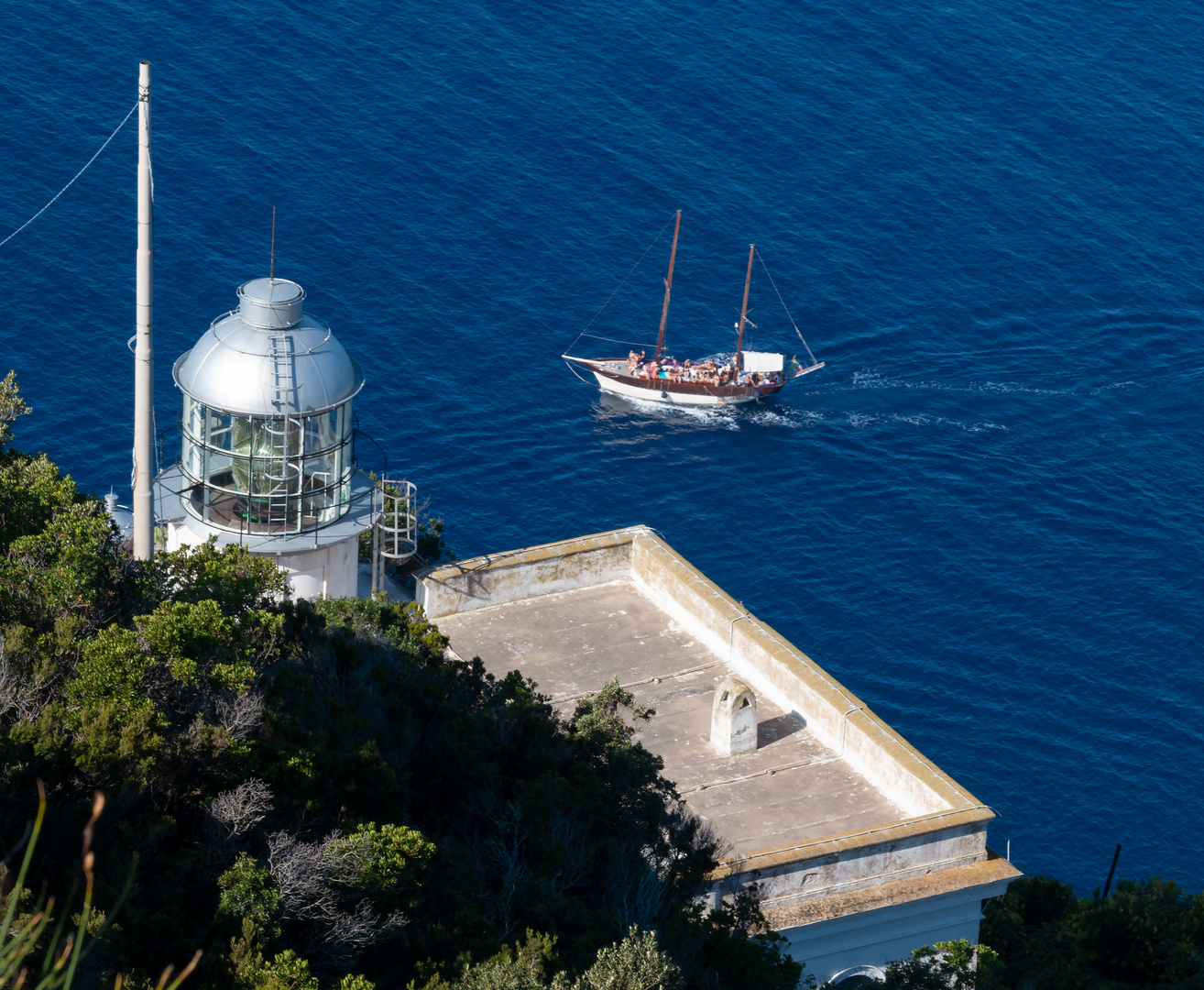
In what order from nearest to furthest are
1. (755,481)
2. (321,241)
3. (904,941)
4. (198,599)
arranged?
(198,599) < (904,941) < (755,481) < (321,241)

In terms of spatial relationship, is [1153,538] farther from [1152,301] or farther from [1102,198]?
[1102,198]

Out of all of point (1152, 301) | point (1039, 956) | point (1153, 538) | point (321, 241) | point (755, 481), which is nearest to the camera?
point (1039, 956)

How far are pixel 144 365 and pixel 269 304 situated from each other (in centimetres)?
387

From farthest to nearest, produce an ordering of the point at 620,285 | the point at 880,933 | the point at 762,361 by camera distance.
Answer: the point at 620,285, the point at 762,361, the point at 880,933

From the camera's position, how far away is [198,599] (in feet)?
71.3

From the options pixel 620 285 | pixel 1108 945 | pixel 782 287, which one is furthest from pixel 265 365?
pixel 782 287

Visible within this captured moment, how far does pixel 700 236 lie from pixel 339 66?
92.0 ft

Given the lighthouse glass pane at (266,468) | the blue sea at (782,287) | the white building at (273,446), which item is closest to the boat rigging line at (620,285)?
the blue sea at (782,287)

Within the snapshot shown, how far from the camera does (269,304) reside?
29.0 m

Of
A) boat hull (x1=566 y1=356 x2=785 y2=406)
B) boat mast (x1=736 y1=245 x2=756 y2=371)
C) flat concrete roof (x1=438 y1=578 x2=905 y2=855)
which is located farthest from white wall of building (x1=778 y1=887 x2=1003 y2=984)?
boat mast (x1=736 y1=245 x2=756 y2=371)

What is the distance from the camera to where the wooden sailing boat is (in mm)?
96812

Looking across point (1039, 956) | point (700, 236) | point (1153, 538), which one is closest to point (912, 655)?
point (1153, 538)

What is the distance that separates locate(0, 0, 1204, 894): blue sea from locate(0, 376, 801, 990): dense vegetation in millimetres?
42634

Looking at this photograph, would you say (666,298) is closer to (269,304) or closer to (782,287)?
(782,287)
